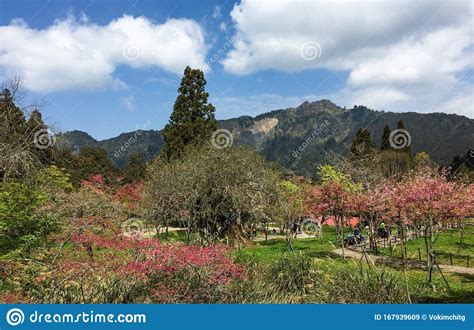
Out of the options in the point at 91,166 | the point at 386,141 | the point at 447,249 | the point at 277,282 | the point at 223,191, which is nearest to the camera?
the point at 277,282

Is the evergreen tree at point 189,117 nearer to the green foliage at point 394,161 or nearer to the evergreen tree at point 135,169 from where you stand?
the green foliage at point 394,161

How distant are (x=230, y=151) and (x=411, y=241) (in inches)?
596

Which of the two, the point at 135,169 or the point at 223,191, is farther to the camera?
the point at 135,169

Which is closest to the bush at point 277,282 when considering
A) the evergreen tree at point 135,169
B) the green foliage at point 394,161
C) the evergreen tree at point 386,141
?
the green foliage at point 394,161

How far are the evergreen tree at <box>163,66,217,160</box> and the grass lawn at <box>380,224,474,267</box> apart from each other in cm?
2478

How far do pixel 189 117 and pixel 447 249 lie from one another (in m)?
29.7

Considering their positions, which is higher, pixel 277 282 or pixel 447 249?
pixel 277 282

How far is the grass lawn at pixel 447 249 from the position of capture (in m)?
22.0

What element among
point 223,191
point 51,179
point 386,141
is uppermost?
point 386,141

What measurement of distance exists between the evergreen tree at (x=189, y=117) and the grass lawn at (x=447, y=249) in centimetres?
2478

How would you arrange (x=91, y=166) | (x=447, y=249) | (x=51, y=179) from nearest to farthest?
(x=51, y=179) < (x=447, y=249) < (x=91, y=166)

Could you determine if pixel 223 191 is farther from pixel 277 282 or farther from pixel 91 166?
pixel 91 166

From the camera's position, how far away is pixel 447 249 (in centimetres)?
2598

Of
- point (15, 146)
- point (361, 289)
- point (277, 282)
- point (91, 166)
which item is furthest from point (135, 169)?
point (361, 289)
